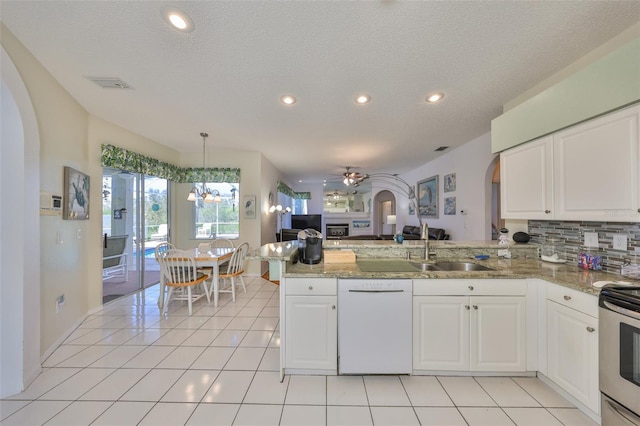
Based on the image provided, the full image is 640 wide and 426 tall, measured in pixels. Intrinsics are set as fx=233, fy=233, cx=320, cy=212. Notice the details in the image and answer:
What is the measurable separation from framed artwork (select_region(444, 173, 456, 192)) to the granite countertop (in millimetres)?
2897

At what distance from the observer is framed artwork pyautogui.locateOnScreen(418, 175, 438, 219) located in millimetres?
5586

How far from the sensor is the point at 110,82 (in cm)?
236

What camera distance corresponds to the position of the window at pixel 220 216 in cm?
519

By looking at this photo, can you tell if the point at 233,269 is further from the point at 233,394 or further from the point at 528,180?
the point at 528,180

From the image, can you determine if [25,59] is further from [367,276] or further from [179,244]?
[179,244]

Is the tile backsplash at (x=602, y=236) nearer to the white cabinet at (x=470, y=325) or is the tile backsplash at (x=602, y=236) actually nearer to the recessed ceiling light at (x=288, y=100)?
the white cabinet at (x=470, y=325)

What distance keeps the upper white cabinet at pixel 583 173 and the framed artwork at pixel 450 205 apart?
255 centimetres

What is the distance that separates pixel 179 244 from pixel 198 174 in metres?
1.59

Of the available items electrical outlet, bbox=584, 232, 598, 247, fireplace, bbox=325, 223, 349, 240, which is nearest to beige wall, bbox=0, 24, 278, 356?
electrical outlet, bbox=584, 232, 598, 247

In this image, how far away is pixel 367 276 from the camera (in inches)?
73.9

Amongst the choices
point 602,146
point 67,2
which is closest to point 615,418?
point 602,146

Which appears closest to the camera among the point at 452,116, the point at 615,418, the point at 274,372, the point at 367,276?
the point at 615,418

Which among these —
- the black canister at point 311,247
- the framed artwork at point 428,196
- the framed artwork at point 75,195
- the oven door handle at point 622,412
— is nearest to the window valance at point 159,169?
the framed artwork at point 75,195

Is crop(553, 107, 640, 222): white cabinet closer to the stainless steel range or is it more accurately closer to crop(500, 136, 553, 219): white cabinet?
crop(500, 136, 553, 219): white cabinet
